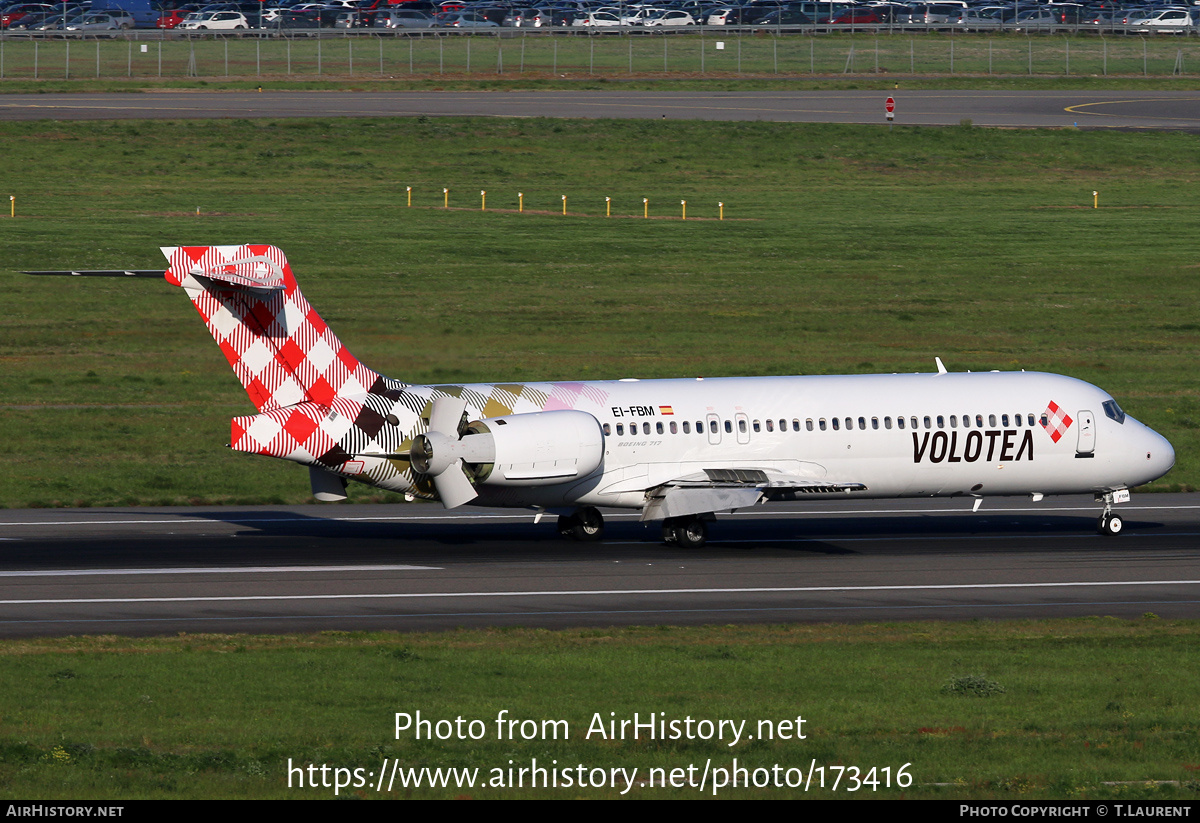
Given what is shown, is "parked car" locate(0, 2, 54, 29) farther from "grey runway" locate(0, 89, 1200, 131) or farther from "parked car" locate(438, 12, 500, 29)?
"grey runway" locate(0, 89, 1200, 131)

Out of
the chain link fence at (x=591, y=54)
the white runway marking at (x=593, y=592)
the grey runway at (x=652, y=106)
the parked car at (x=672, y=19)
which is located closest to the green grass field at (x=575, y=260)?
the grey runway at (x=652, y=106)

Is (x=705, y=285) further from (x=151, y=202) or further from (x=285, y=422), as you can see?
(x=285, y=422)

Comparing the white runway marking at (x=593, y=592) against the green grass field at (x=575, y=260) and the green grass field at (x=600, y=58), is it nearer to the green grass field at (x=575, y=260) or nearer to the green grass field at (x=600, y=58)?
the green grass field at (x=575, y=260)

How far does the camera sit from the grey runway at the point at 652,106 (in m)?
106

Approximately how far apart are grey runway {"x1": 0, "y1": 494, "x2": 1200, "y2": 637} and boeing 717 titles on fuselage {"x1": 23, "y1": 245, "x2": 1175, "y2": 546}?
142cm

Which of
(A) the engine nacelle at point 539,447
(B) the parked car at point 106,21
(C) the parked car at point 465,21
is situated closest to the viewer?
(A) the engine nacelle at point 539,447

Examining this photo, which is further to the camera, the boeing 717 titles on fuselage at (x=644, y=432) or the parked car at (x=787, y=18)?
the parked car at (x=787, y=18)

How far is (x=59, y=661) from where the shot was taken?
26.5 metres

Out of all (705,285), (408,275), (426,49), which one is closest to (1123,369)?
(705,285)

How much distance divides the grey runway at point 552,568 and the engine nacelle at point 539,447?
1890 millimetres

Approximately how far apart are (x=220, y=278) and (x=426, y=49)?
10876 cm

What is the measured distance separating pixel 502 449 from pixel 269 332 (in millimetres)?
5490

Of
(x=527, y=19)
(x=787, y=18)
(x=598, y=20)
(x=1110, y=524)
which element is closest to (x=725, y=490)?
(x=1110, y=524)

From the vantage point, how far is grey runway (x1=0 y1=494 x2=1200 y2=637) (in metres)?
31.3
